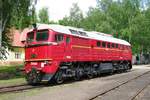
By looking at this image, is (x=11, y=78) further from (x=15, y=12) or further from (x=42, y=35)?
(x=42, y=35)

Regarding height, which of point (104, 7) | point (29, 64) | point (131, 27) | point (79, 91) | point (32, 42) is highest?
point (104, 7)

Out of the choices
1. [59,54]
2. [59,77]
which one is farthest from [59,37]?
[59,77]

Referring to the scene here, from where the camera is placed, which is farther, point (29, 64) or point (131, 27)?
point (131, 27)

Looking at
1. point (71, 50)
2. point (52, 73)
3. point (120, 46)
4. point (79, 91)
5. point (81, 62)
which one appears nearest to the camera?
point (79, 91)

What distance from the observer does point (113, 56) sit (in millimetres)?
30266

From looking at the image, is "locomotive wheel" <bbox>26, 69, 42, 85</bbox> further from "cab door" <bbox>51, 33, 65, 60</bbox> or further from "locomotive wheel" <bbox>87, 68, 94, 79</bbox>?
"locomotive wheel" <bbox>87, 68, 94, 79</bbox>

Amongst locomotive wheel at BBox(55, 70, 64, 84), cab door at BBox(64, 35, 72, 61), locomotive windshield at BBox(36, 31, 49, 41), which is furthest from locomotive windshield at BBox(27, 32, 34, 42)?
locomotive wheel at BBox(55, 70, 64, 84)

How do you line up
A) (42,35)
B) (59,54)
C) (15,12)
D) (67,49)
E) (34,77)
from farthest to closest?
(15,12) < (67,49) < (59,54) < (42,35) < (34,77)

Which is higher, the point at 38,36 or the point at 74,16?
the point at 74,16

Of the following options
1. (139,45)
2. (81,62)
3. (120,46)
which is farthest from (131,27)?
(81,62)

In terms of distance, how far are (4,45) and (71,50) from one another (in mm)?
17276

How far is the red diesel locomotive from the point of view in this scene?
19.3 metres

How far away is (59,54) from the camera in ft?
65.5

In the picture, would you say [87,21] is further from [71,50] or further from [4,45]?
[71,50]
